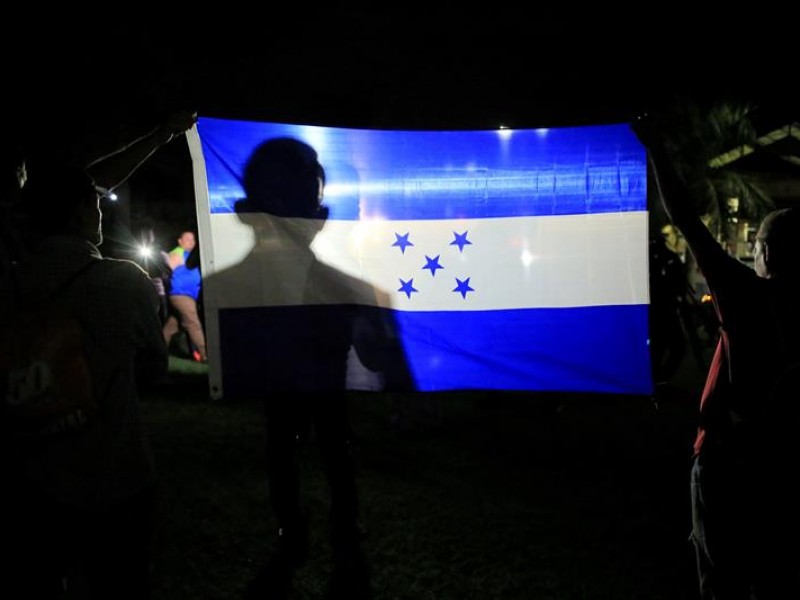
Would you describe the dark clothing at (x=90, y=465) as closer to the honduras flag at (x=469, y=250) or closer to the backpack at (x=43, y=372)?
the backpack at (x=43, y=372)

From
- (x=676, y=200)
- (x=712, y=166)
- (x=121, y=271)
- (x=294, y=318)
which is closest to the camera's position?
Result: (x=121, y=271)

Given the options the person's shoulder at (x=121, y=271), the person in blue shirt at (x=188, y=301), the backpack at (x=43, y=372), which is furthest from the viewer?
the person in blue shirt at (x=188, y=301)

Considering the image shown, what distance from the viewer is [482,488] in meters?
4.68

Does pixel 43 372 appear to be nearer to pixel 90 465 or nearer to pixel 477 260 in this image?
pixel 90 465

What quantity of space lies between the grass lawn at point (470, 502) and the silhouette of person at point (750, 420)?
3.23 feet

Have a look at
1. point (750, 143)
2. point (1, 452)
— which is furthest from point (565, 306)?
point (750, 143)

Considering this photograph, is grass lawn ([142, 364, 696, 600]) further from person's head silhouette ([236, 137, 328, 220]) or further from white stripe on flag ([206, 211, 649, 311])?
person's head silhouette ([236, 137, 328, 220])

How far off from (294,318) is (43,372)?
1571mm

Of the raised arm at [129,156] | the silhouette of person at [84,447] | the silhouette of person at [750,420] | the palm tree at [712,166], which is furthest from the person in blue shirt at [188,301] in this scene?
the palm tree at [712,166]

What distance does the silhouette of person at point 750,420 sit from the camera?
208 cm

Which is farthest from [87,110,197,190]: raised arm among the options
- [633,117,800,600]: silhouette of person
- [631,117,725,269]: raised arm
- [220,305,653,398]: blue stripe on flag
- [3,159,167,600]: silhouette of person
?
[633,117,800,600]: silhouette of person

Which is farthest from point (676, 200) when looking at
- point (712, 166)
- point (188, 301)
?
point (712, 166)

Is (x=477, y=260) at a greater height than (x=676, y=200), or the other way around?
(x=676, y=200)

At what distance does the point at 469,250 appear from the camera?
3.50 metres
